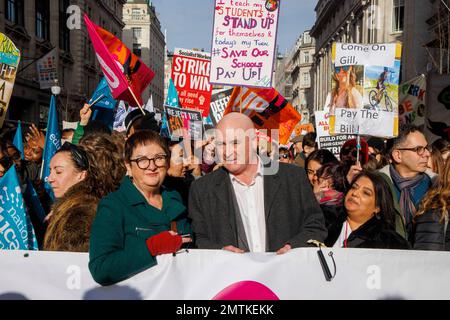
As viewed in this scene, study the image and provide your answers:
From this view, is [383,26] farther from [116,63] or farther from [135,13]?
[135,13]

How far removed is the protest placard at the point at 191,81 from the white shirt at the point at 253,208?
5.12 m

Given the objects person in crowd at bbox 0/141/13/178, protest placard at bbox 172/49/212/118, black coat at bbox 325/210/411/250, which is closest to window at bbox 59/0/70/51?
protest placard at bbox 172/49/212/118

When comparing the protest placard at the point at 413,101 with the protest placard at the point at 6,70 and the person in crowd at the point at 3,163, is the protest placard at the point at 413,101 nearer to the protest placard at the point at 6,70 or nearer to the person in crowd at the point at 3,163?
the protest placard at the point at 6,70

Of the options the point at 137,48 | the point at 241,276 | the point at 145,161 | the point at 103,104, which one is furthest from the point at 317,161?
the point at 137,48

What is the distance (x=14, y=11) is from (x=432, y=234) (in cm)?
3578

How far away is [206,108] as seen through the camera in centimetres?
821

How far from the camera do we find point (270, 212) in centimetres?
304

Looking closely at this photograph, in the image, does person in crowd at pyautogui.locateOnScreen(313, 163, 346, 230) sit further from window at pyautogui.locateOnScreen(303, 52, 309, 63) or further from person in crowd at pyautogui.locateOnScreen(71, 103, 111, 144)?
window at pyautogui.locateOnScreen(303, 52, 309, 63)

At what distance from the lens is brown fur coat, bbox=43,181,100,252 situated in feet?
8.60

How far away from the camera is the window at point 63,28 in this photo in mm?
42297

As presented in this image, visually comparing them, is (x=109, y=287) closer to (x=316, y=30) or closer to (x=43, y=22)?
(x=43, y=22)
